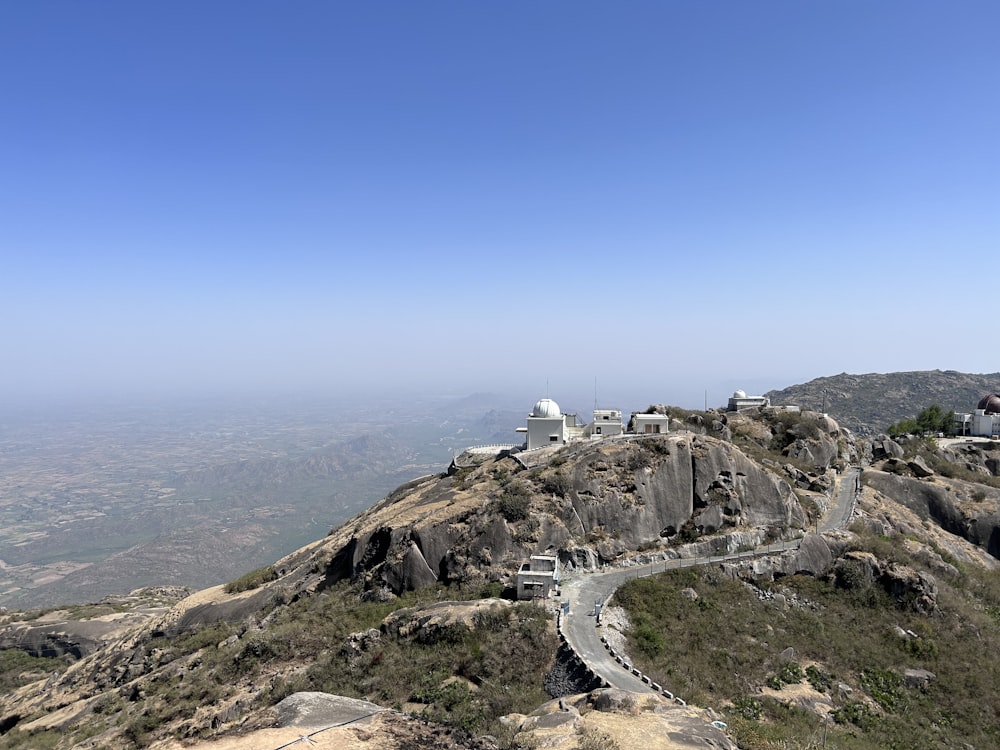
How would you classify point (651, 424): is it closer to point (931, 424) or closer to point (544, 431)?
point (544, 431)

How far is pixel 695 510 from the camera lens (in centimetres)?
3547

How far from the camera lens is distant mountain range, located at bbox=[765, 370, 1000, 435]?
428ft

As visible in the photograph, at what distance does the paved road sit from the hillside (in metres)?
0.52

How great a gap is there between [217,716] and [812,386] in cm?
17396

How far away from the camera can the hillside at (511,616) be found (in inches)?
735

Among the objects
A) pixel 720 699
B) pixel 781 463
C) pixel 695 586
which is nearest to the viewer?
pixel 720 699

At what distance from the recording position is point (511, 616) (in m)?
24.6

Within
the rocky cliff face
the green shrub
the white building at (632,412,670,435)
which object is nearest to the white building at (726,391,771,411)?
the white building at (632,412,670,435)

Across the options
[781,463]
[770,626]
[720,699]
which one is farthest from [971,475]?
[720,699]

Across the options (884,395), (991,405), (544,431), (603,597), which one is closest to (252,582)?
(544,431)

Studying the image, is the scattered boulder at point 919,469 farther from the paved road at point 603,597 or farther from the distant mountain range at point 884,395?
the distant mountain range at point 884,395

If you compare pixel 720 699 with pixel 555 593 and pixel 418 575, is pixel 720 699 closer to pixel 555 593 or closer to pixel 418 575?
pixel 555 593

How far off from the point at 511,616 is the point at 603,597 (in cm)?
538

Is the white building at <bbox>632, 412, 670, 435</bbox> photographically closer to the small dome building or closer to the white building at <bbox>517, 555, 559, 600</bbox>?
the white building at <bbox>517, 555, 559, 600</bbox>
